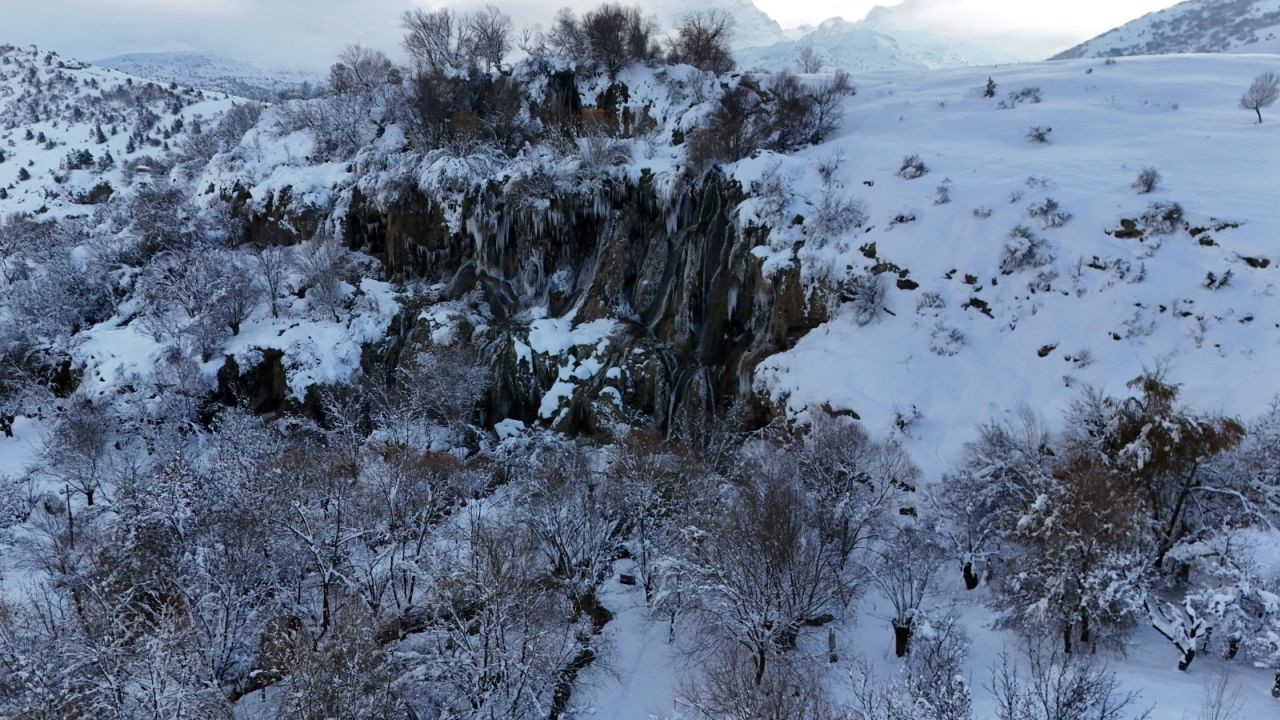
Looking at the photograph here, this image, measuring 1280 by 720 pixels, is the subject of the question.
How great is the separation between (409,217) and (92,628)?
30.6m

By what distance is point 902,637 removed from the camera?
→ 17.7 metres

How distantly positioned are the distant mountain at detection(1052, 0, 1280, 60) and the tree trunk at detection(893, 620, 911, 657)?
109 m

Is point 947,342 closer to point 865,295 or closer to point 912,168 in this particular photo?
point 865,295

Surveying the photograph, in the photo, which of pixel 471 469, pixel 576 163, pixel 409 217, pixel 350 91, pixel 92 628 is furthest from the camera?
pixel 350 91

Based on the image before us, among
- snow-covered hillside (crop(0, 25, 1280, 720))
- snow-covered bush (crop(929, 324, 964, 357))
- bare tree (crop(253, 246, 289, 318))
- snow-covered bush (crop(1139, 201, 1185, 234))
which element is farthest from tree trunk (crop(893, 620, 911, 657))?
bare tree (crop(253, 246, 289, 318))

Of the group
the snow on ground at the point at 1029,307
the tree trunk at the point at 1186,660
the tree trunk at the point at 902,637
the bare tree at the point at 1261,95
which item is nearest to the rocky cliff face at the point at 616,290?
the snow on ground at the point at 1029,307

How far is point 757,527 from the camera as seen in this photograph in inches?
698

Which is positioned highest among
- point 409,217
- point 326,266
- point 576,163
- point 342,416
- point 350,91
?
point 350,91

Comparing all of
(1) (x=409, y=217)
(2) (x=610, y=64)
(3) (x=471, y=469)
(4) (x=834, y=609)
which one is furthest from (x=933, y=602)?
(2) (x=610, y=64)

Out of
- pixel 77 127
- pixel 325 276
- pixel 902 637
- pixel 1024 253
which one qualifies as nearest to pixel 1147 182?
pixel 1024 253

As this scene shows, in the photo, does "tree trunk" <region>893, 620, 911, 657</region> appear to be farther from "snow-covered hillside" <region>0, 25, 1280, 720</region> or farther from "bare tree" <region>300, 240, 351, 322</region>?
"bare tree" <region>300, 240, 351, 322</region>

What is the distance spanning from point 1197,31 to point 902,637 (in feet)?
478

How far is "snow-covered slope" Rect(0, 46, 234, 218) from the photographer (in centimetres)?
8550

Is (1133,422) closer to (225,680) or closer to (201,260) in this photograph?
(225,680)
